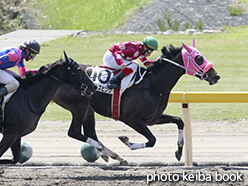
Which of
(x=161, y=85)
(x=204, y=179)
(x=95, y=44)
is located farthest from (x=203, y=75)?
(x=95, y=44)

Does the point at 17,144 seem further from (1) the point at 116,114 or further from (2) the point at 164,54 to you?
(2) the point at 164,54

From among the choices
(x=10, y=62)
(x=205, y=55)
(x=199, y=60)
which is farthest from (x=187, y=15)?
(x=10, y=62)

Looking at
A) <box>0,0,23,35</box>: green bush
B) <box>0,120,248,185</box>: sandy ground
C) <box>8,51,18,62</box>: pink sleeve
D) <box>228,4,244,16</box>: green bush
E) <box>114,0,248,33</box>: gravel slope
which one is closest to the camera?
<box>0,120,248,185</box>: sandy ground

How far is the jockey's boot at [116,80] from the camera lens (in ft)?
21.3

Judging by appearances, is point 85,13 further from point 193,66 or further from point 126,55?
point 193,66

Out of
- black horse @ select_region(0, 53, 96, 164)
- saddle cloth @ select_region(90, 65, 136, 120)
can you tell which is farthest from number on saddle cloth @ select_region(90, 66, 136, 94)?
black horse @ select_region(0, 53, 96, 164)

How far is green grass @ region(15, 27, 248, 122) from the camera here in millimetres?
10758

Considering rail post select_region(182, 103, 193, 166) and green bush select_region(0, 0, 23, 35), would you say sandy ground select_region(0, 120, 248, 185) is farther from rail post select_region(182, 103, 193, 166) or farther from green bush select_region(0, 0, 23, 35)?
green bush select_region(0, 0, 23, 35)

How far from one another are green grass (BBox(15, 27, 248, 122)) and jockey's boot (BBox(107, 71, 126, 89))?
3.99m

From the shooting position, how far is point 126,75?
6504 mm

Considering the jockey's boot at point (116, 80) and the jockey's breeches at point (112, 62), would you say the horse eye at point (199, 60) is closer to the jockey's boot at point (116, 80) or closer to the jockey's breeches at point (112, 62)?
the jockey's breeches at point (112, 62)

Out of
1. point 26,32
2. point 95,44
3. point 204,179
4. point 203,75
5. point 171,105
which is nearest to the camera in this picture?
point 204,179

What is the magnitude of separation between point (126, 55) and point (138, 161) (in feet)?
5.40

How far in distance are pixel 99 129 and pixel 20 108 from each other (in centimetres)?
359
